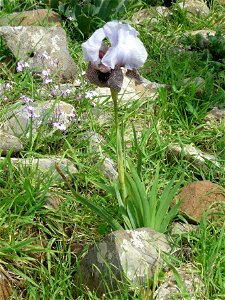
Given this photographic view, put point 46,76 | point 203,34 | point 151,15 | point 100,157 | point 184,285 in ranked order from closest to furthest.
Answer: point 184,285 → point 100,157 → point 46,76 → point 203,34 → point 151,15

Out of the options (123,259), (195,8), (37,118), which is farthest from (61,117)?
(195,8)

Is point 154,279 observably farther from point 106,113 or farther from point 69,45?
point 69,45

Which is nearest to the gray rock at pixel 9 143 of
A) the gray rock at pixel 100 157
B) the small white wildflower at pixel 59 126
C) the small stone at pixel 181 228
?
the small white wildflower at pixel 59 126

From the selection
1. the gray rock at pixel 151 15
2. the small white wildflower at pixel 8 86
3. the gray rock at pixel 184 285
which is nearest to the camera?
the gray rock at pixel 184 285

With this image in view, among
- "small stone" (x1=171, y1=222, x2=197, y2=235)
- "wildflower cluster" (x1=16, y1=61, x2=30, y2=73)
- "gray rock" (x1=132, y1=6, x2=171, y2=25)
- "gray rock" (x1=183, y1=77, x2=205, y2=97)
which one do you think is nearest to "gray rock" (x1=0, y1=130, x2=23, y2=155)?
"wildflower cluster" (x1=16, y1=61, x2=30, y2=73)

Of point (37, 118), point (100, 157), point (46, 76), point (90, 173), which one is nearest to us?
point (90, 173)

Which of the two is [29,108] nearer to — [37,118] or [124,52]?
[37,118]

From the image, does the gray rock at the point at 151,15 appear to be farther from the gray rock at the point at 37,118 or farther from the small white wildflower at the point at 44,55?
the gray rock at the point at 37,118
